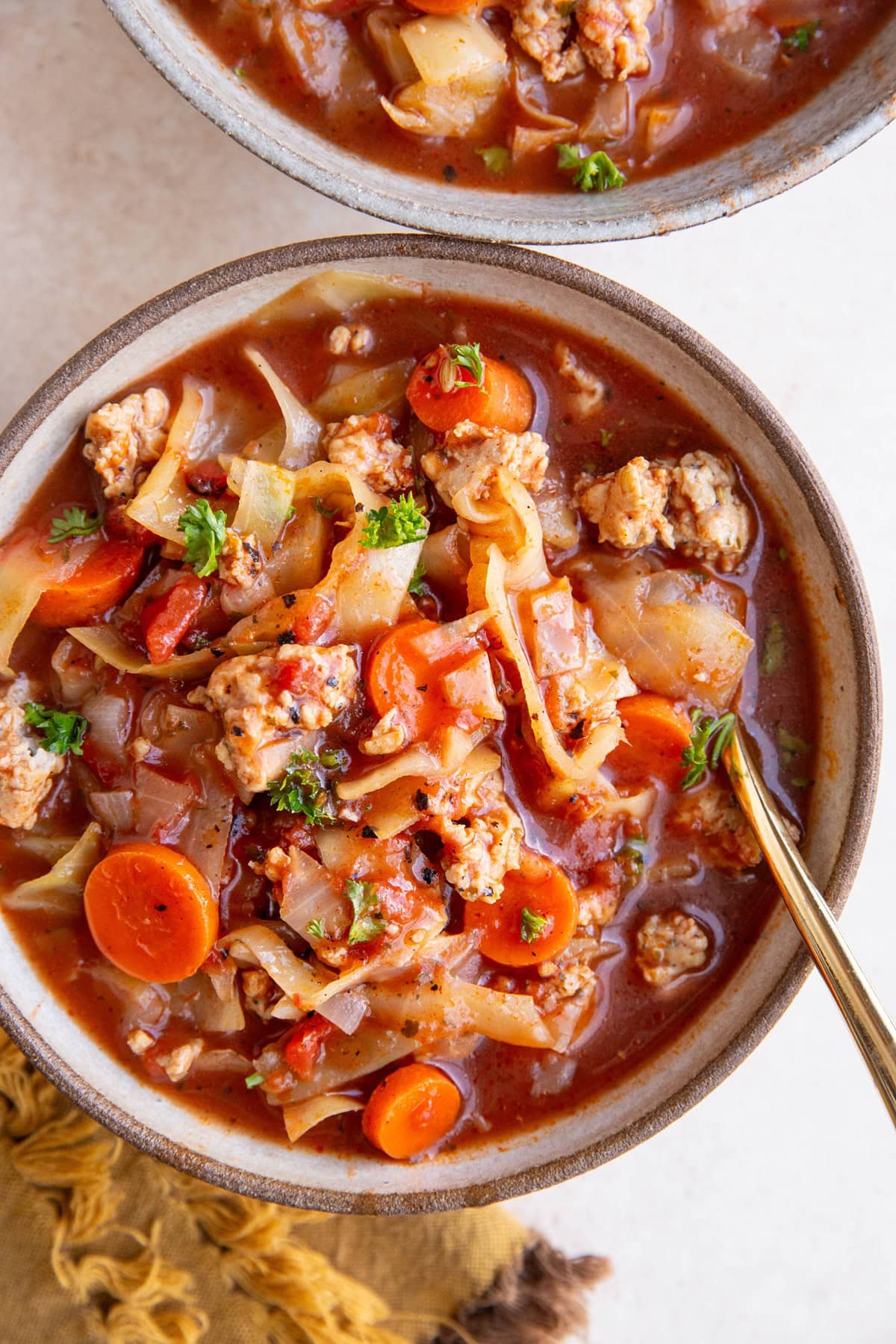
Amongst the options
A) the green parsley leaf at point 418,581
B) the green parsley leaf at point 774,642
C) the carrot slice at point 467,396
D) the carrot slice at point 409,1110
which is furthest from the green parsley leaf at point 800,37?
the carrot slice at point 409,1110

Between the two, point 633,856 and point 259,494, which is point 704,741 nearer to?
point 633,856

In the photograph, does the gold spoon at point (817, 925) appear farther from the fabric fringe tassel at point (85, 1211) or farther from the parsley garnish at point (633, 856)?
the fabric fringe tassel at point (85, 1211)

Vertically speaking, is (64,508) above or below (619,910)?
above

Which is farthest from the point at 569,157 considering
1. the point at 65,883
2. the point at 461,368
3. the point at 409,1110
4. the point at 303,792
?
the point at 409,1110

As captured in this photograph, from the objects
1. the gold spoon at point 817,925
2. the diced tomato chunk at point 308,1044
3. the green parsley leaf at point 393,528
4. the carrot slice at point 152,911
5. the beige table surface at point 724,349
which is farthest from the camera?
the beige table surface at point 724,349

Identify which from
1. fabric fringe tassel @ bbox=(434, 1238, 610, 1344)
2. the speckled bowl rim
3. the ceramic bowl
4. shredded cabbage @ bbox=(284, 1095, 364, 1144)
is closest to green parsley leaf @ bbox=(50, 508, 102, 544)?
the speckled bowl rim

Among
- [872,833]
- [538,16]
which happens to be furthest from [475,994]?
[538,16]

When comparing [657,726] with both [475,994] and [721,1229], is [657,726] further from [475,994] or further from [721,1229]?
[721,1229]
